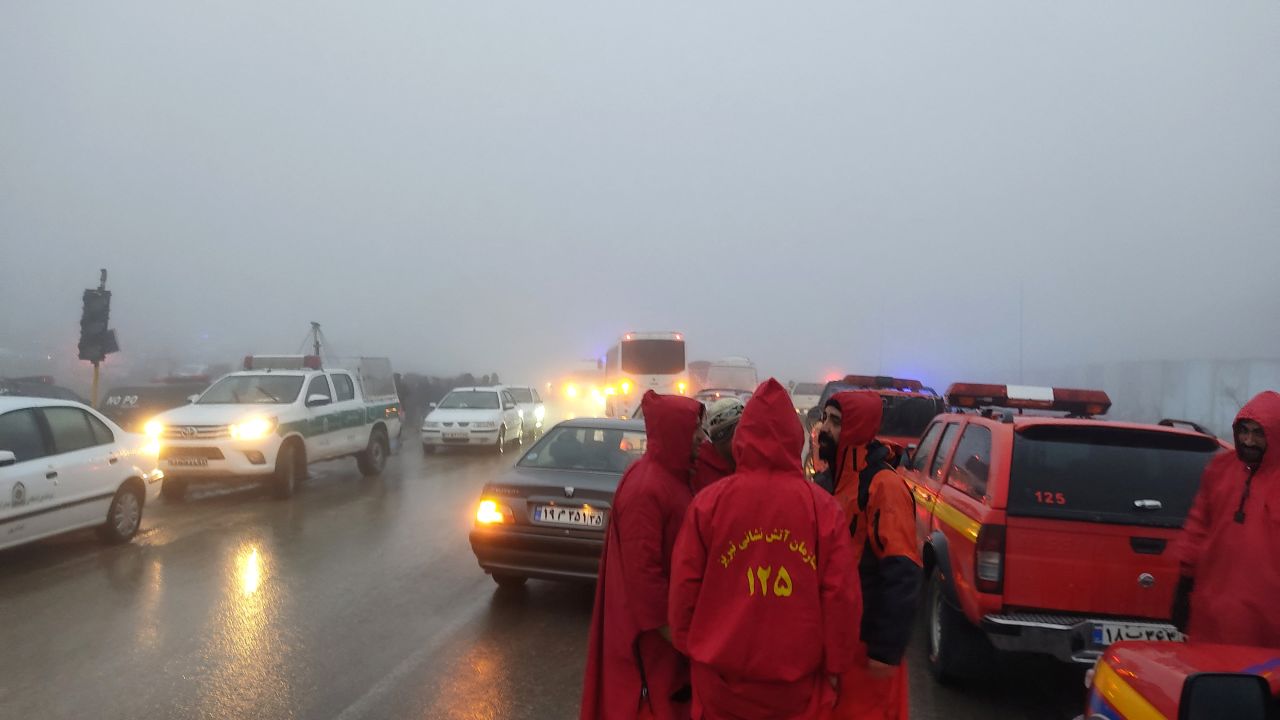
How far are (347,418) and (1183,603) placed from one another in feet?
42.0

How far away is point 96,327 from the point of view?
1595cm

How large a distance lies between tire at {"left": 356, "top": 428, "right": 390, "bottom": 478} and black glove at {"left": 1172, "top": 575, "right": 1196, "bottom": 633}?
1324 cm

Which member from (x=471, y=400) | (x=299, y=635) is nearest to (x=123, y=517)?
(x=299, y=635)

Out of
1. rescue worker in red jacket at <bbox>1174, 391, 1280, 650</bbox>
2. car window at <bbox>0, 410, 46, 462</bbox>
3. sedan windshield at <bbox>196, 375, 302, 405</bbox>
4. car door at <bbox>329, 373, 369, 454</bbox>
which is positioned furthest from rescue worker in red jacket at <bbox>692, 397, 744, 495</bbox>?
car door at <bbox>329, 373, 369, 454</bbox>

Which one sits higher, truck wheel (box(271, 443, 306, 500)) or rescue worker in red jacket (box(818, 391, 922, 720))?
rescue worker in red jacket (box(818, 391, 922, 720))

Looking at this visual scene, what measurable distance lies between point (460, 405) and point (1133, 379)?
16.2 m

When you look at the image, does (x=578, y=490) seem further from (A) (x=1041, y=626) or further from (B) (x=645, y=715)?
(B) (x=645, y=715)

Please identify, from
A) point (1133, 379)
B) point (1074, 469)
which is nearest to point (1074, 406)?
point (1074, 469)

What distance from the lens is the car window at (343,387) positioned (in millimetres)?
14453

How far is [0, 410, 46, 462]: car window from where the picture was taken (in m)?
7.61

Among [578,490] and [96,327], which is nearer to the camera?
[578,490]

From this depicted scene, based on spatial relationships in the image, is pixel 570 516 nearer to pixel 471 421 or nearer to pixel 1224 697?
pixel 1224 697

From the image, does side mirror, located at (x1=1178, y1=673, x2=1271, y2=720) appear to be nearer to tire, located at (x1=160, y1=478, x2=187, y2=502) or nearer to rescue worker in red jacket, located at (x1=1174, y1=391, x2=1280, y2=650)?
rescue worker in red jacket, located at (x1=1174, y1=391, x2=1280, y2=650)

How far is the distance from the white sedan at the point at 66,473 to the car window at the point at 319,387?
13.1ft
